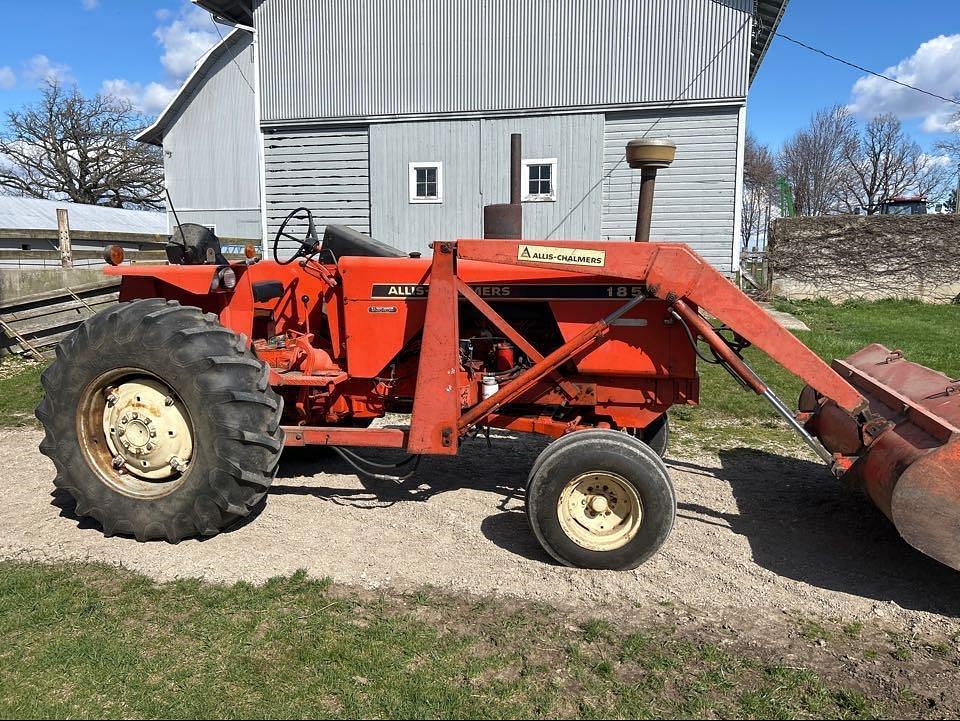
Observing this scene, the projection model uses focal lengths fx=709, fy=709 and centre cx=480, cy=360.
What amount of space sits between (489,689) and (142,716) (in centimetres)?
119

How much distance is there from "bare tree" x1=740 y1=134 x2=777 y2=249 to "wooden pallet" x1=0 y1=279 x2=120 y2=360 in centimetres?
3817

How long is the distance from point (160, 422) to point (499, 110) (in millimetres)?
10656

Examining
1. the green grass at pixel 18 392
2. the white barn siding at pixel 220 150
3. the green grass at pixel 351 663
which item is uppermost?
the white barn siding at pixel 220 150

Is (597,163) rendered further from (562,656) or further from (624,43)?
(562,656)

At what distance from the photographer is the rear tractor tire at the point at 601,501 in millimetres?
3428

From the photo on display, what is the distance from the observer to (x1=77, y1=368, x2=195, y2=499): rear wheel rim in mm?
3795

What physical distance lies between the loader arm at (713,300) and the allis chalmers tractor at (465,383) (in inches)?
0.4

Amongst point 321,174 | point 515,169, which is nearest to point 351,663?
point 515,169

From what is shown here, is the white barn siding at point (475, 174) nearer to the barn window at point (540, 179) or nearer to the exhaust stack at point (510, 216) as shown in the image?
the barn window at point (540, 179)

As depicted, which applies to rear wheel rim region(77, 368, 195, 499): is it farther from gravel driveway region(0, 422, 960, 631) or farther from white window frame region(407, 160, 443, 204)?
white window frame region(407, 160, 443, 204)

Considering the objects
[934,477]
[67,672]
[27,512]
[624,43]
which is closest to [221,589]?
[67,672]

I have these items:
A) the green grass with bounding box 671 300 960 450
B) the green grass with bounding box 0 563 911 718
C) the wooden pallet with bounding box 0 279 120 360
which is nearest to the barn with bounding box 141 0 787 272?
the green grass with bounding box 671 300 960 450

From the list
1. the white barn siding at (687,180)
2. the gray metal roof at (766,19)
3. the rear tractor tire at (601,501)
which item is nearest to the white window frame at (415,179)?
the white barn siding at (687,180)

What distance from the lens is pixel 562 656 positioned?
2785mm
